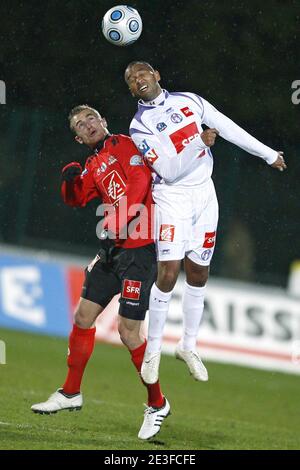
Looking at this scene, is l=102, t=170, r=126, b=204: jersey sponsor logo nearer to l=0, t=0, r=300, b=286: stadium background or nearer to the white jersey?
the white jersey

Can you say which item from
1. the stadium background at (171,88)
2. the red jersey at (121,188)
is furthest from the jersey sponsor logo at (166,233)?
the stadium background at (171,88)

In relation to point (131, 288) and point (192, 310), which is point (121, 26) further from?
point (192, 310)

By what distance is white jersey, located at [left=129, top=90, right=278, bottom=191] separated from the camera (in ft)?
26.0

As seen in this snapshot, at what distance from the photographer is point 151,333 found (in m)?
8.07

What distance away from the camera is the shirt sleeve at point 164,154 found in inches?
312

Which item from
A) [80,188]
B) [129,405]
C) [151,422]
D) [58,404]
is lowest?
[129,405]

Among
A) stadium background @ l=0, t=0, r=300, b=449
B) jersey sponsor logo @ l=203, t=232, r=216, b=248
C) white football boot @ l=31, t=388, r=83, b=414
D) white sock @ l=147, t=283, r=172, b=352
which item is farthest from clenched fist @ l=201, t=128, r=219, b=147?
stadium background @ l=0, t=0, r=300, b=449

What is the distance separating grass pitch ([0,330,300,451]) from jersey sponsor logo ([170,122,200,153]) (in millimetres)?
2205

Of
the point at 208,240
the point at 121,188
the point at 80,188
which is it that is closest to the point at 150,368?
the point at 208,240

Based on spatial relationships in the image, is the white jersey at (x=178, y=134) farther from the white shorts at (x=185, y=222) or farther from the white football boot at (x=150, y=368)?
the white football boot at (x=150, y=368)

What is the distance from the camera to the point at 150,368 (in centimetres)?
793

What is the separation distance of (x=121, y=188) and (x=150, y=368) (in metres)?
1.35

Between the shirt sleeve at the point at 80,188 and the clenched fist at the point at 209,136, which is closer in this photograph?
the clenched fist at the point at 209,136
